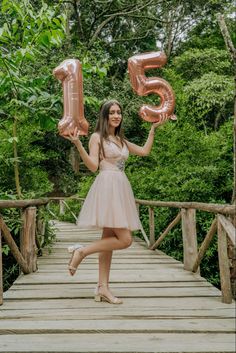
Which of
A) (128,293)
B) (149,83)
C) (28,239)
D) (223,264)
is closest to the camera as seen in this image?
(223,264)

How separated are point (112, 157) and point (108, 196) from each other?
293 millimetres

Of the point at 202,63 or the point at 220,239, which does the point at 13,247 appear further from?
the point at 202,63

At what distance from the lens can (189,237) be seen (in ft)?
16.0

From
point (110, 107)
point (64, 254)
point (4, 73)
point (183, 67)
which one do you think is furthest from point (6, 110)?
point (183, 67)

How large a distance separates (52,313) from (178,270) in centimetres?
212

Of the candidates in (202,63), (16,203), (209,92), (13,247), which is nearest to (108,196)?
(16,203)

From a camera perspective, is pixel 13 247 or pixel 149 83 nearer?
pixel 149 83

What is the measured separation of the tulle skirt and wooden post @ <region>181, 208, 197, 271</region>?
1.53 meters

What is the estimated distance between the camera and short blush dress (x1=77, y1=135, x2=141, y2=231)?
3279 millimetres

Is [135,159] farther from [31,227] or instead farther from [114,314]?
[114,314]

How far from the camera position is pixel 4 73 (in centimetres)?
494

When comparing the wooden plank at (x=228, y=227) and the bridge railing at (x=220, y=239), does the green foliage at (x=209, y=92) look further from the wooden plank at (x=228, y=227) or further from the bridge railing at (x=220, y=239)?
the wooden plank at (x=228, y=227)

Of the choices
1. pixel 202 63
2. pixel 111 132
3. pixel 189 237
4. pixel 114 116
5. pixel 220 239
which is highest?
pixel 202 63

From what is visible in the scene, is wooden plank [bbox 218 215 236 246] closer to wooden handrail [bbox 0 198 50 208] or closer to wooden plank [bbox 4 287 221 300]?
wooden plank [bbox 4 287 221 300]
